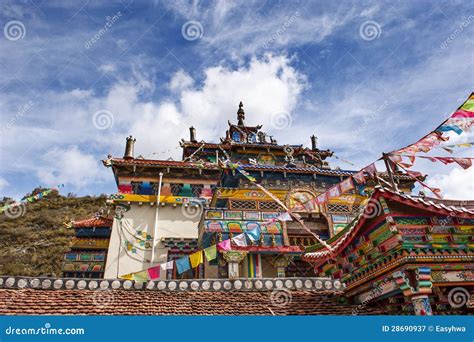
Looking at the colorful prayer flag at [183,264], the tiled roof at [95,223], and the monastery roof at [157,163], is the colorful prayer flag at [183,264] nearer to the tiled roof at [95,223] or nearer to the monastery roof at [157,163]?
the monastery roof at [157,163]

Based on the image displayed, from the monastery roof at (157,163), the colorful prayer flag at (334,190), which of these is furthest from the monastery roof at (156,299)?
the monastery roof at (157,163)

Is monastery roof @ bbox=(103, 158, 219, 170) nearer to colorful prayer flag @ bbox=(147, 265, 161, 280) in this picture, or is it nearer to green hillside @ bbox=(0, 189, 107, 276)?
green hillside @ bbox=(0, 189, 107, 276)

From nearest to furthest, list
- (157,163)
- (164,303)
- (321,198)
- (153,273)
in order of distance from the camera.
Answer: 1. (164,303)
2. (321,198)
3. (153,273)
4. (157,163)

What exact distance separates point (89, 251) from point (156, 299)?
15932mm

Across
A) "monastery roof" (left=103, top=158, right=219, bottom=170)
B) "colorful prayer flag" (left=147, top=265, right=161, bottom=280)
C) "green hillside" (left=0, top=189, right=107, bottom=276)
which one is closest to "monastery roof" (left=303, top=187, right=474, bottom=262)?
"colorful prayer flag" (left=147, top=265, right=161, bottom=280)

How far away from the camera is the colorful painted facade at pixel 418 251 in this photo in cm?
628

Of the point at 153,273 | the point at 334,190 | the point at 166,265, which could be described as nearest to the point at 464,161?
the point at 334,190

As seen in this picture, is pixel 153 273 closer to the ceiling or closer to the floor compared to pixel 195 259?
closer to the floor

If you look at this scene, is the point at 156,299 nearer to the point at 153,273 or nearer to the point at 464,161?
the point at 153,273

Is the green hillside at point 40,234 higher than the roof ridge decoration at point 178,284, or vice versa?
the green hillside at point 40,234

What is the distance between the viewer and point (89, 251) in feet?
74.3

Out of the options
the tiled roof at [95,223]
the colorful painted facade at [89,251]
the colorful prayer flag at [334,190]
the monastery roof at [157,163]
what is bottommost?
the colorful prayer flag at [334,190]

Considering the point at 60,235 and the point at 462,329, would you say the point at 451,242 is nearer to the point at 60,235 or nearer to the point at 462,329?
the point at 462,329

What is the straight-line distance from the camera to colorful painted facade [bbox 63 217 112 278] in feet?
71.1
